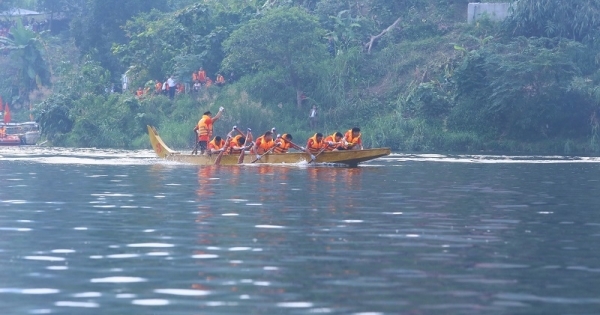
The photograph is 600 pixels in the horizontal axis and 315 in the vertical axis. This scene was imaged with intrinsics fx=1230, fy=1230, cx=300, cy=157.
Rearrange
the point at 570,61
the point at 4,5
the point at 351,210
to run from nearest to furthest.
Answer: the point at 351,210, the point at 570,61, the point at 4,5

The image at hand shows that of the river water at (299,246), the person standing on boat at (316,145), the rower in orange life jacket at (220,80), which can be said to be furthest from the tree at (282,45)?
the river water at (299,246)

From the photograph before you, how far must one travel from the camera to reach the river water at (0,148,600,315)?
11.8 metres

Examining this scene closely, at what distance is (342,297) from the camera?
11922mm

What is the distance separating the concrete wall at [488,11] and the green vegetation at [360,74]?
780mm

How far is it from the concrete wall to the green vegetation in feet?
2.56

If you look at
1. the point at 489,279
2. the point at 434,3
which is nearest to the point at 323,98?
the point at 434,3

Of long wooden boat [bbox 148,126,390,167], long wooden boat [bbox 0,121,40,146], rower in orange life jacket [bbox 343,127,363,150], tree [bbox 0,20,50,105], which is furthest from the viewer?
tree [bbox 0,20,50,105]

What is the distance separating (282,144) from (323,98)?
2029cm

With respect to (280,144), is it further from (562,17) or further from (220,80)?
(220,80)

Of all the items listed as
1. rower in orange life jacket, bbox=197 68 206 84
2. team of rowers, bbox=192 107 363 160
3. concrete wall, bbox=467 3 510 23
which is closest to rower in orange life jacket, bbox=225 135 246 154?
team of rowers, bbox=192 107 363 160

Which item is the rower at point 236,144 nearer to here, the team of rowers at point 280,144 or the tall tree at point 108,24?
the team of rowers at point 280,144

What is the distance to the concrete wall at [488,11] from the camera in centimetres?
5691

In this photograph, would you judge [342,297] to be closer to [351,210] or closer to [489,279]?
[489,279]

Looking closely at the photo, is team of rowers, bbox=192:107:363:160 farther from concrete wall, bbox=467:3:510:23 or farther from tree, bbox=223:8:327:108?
concrete wall, bbox=467:3:510:23
